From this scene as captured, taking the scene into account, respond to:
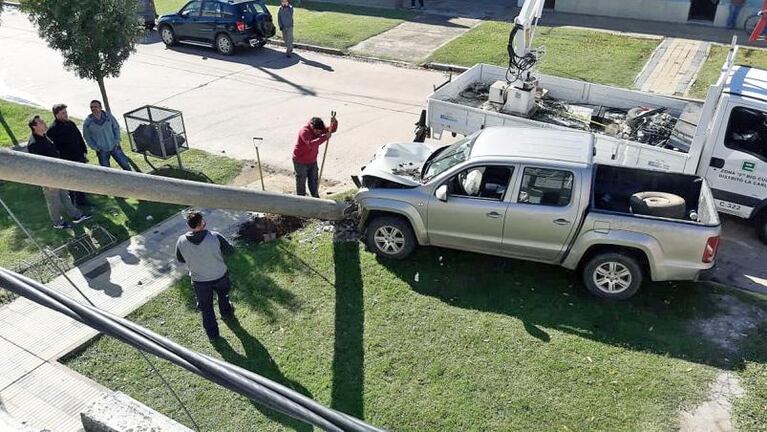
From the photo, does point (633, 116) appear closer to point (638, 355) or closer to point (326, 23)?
point (638, 355)

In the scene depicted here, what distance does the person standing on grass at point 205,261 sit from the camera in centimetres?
623

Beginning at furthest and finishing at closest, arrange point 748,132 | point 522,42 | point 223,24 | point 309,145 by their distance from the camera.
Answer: point 223,24 → point 522,42 → point 309,145 → point 748,132

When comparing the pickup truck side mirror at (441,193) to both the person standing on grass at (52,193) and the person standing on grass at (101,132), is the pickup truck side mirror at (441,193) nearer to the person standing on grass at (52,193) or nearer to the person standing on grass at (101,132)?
the person standing on grass at (52,193)

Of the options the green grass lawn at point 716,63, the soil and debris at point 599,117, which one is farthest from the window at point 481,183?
the green grass lawn at point 716,63

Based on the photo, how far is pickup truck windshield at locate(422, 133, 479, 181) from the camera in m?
7.93

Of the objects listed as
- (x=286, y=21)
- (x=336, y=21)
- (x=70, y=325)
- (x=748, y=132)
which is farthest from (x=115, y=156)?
(x=336, y=21)

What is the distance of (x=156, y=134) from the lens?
1046 centimetres

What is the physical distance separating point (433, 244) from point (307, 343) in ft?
7.28

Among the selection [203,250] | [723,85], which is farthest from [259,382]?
[723,85]

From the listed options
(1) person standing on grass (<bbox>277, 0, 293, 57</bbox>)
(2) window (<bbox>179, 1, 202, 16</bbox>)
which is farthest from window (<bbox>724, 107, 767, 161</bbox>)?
(2) window (<bbox>179, 1, 202, 16</bbox>)

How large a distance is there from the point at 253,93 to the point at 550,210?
32.8ft

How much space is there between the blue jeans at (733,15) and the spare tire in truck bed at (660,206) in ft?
51.5

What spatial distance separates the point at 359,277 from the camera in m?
7.96

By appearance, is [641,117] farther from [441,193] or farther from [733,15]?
[733,15]
